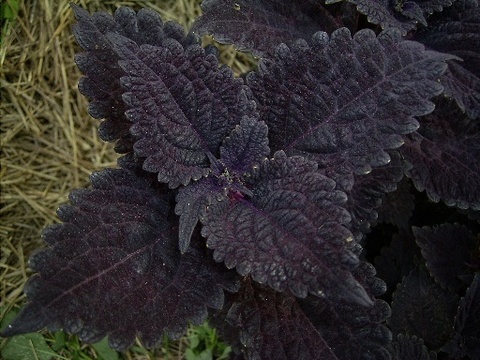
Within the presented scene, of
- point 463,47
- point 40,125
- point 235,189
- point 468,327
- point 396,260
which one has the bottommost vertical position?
point 40,125

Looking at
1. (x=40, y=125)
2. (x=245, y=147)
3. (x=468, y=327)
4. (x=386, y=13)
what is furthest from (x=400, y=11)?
(x=40, y=125)

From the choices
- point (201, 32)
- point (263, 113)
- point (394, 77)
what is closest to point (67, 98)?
point (201, 32)

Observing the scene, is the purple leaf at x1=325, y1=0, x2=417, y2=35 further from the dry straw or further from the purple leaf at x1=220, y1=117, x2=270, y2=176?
the dry straw

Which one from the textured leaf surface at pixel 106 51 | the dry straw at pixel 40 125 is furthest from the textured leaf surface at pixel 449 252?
the dry straw at pixel 40 125

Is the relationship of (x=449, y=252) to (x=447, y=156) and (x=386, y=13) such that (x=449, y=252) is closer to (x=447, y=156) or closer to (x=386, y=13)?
(x=447, y=156)

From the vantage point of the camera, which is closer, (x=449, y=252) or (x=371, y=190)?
(x=371, y=190)
